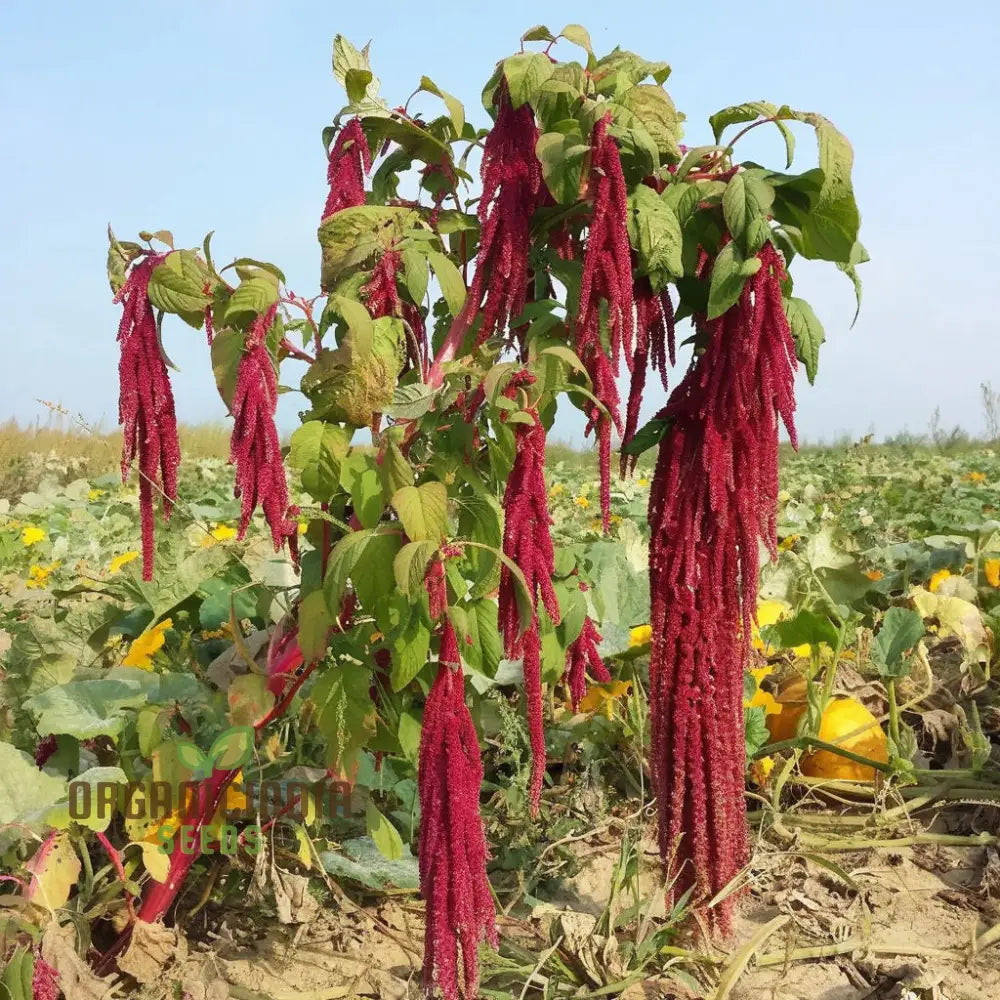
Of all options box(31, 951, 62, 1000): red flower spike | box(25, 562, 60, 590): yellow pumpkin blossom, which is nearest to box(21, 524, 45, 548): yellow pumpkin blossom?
box(25, 562, 60, 590): yellow pumpkin blossom

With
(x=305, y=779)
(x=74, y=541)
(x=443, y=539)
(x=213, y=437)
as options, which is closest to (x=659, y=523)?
(x=443, y=539)

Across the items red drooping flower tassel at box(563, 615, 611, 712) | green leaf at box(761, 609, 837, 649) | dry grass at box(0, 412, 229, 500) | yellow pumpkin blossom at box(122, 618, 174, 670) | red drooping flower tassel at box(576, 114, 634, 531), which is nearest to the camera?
red drooping flower tassel at box(576, 114, 634, 531)

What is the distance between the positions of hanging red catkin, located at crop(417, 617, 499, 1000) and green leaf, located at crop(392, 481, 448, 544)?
11 cm

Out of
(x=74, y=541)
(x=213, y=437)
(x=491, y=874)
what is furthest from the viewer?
(x=213, y=437)

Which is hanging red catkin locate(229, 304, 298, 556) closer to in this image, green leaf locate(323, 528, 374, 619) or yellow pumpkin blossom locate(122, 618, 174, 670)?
green leaf locate(323, 528, 374, 619)

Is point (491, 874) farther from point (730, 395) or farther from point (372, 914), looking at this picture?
point (730, 395)

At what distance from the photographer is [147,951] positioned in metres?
1.70

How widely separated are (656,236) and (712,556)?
459mm

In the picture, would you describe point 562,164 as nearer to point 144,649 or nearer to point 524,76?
point 524,76

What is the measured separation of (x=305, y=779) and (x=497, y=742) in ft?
1.63

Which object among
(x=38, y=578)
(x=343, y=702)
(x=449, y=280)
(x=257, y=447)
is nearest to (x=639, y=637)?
(x=343, y=702)

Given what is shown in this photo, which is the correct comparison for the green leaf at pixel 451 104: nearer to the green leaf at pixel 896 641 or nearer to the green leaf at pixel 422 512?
the green leaf at pixel 422 512

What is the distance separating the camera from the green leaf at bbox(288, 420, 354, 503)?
54.6 inches

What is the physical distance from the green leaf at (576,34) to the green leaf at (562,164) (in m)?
0.23
